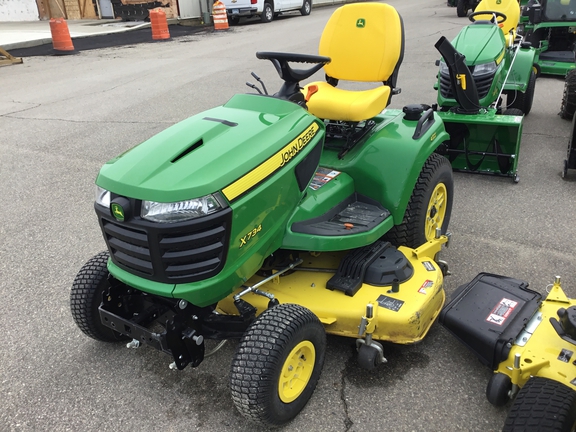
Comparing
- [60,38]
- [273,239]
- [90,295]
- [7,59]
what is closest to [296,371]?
[273,239]

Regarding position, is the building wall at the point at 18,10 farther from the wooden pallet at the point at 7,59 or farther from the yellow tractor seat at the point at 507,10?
the yellow tractor seat at the point at 507,10

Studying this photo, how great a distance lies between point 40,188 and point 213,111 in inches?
128

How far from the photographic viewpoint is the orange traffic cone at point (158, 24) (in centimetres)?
1448

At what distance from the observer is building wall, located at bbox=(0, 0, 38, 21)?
65.9 ft

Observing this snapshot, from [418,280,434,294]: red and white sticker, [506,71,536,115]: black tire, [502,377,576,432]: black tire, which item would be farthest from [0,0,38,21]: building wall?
[502,377,576,432]: black tire

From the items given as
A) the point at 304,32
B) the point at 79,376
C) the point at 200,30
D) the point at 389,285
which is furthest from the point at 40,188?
the point at 200,30

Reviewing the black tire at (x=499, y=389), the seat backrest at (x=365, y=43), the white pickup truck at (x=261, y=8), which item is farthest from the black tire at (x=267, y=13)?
the black tire at (x=499, y=389)

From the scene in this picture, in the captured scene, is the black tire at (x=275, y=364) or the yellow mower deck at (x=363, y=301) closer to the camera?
the black tire at (x=275, y=364)

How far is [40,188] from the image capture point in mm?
5227

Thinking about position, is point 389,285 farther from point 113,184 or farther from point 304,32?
point 304,32

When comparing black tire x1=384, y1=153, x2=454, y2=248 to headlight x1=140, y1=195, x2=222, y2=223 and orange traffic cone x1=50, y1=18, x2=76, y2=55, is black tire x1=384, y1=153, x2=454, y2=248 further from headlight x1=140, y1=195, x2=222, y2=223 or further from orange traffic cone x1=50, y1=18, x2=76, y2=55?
orange traffic cone x1=50, y1=18, x2=76, y2=55

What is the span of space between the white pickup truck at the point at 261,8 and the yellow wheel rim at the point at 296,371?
16309 mm

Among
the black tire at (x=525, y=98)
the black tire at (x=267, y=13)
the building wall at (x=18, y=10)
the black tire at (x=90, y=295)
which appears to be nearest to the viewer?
the black tire at (x=90, y=295)

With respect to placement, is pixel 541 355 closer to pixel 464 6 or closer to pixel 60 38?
pixel 60 38
